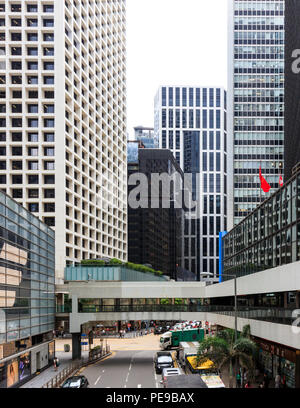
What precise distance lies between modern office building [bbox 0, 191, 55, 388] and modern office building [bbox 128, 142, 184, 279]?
96.9 metres

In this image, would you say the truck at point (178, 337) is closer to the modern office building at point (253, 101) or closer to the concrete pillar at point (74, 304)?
the concrete pillar at point (74, 304)

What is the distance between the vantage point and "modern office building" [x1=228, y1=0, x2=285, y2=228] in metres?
97.4

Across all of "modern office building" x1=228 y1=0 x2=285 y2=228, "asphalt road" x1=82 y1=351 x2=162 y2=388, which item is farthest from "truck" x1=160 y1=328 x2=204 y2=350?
"modern office building" x1=228 y1=0 x2=285 y2=228

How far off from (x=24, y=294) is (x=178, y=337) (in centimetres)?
2619

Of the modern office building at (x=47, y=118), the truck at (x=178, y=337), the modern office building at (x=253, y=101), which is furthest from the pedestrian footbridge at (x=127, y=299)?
the modern office building at (x=253, y=101)

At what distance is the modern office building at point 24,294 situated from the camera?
28.4m

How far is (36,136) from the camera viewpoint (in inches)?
2790

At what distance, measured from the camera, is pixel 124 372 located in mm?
40125

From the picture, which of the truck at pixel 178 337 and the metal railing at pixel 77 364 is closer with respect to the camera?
the metal railing at pixel 77 364

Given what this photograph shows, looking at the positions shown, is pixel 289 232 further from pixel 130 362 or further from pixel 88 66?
pixel 88 66

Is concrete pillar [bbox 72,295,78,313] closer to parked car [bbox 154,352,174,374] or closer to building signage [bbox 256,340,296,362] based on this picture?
parked car [bbox 154,352,174,374]

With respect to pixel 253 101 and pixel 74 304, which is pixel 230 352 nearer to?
pixel 74 304

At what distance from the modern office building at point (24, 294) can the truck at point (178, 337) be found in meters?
15.9
